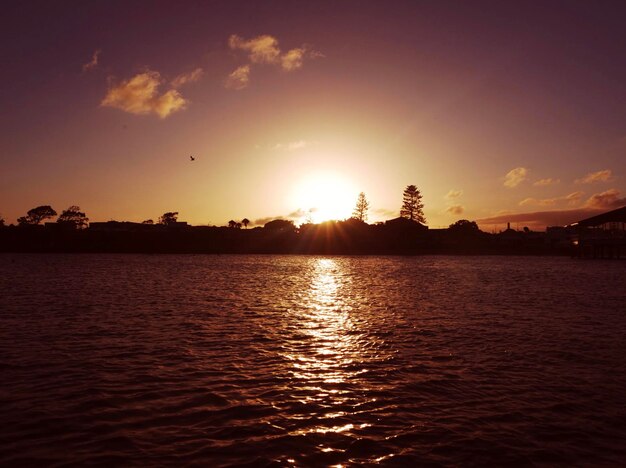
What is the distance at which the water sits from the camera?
9008 millimetres


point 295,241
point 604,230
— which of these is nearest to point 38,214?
point 295,241

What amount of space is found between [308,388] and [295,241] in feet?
498

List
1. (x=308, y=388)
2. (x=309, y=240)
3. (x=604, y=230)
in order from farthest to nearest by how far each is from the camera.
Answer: (x=309, y=240) → (x=604, y=230) → (x=308, y=388)

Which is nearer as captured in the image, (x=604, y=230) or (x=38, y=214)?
(x=604, y=230)

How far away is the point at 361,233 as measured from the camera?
160875mm

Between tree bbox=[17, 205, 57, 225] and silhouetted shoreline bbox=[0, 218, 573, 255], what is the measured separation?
14.0 m

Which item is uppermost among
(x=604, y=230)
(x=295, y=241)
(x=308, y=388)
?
(x=604, y=230)

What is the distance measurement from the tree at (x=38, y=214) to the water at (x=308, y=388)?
178 meters

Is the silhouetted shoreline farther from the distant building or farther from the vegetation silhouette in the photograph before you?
the distant building

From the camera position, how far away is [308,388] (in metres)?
12.9

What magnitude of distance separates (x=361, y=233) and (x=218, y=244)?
2054 inches

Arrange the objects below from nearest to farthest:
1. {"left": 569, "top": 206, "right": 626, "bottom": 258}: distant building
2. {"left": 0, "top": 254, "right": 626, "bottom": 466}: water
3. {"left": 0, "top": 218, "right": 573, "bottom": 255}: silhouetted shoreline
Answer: {"left": 0, "top": 254, "right": 626, "bottom": 466}: water < {"left": 569, "top": 206, "right": 626, "bottom": 258}: distant building < {"left": 0, "top": 218, "right": 573, "bottom": 255}: silhouetted shoreline

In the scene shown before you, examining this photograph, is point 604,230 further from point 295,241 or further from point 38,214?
point 38,214

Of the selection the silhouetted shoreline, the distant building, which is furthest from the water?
the silhouetted shoreline
